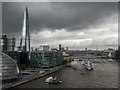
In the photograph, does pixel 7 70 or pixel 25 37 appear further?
pixel 25 37

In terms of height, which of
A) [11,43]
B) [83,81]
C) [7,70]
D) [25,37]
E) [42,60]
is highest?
[25,37]

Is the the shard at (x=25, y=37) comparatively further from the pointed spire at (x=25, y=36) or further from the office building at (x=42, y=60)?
the office building at (x=42, y=60)

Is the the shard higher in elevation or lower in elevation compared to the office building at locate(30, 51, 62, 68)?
higher

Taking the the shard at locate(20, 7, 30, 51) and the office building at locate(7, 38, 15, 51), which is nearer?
the the shard at locate(20, 7, 30, 51)

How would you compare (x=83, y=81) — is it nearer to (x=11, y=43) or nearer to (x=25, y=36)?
(x=25, y=36)

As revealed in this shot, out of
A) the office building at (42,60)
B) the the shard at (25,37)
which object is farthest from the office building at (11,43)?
the office building at (42,60)

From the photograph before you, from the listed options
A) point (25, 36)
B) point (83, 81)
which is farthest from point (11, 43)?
point (83, 81)

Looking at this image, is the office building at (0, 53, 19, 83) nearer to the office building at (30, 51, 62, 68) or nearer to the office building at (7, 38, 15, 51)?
the office building at (30, 51, 62, 68)

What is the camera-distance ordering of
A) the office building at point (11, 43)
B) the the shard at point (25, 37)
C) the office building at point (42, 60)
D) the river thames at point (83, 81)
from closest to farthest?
1. the river thames at point (83, 81)
2. the office building at point (42, 60)
3. the the shard at point (25, 37)
4. the office building at point (11, 43)

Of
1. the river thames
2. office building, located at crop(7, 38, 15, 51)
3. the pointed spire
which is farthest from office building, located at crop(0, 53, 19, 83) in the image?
office building, located at crop(7, 38, 15, 51)

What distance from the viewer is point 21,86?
792 inches

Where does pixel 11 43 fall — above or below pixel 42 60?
above

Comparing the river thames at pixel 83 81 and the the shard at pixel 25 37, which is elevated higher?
the the shard at pixel 25 37

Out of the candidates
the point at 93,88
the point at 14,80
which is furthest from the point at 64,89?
the point at 14,80
